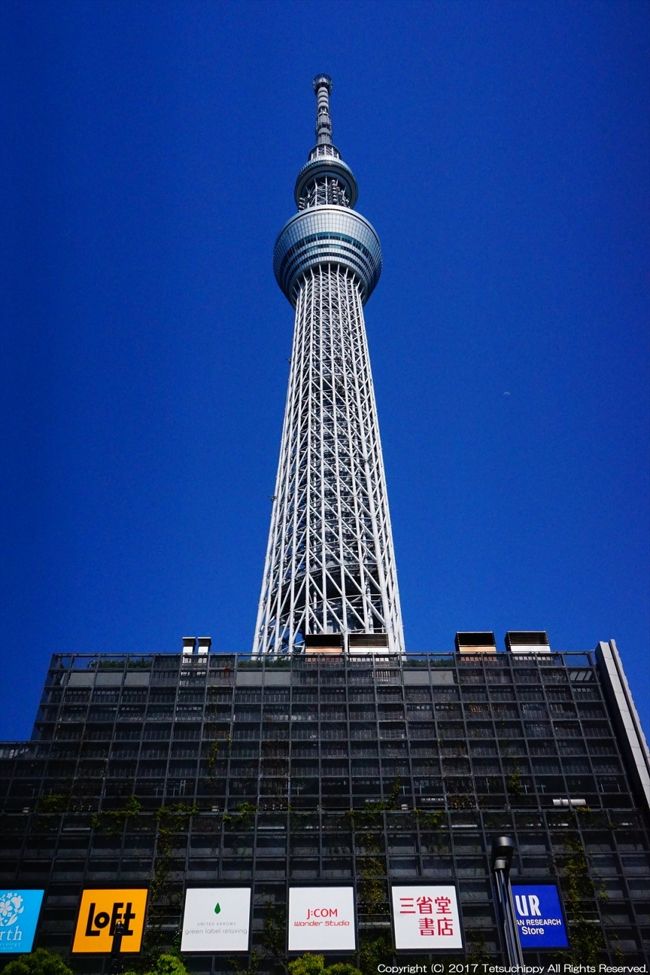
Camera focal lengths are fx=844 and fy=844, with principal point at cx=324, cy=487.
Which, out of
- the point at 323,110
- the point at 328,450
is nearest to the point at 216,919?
the point at 328,450

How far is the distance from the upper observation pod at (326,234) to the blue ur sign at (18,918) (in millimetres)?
86421

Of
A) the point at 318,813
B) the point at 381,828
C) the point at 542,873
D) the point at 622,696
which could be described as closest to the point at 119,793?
the point at 318,813

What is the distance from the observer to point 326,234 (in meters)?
113

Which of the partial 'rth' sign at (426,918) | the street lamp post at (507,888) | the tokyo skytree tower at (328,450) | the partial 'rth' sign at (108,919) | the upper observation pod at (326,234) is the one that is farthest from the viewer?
the upper observation pod at (326,234)

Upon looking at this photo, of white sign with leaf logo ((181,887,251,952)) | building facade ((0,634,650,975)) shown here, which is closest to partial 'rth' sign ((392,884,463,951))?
building facade ((0,634,650,975))

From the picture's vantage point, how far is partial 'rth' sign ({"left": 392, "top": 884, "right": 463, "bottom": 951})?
44.9m

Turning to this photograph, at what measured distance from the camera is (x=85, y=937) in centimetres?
4544

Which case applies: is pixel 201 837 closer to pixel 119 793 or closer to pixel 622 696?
pixel 119 793

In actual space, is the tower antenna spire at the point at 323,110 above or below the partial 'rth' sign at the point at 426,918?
above

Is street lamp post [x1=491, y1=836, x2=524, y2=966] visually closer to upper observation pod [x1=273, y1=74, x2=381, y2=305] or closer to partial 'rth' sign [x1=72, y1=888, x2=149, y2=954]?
partial 'rth' sign [x1=72, y1=888, x2=149, y2=954]

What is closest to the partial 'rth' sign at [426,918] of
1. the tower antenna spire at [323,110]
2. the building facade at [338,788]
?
the building facade at [338,788]

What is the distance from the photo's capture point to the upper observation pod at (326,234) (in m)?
113

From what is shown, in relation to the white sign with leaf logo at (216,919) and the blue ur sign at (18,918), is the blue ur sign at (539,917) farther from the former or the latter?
the blue ur sign at (18,918)

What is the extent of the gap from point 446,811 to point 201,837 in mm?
14800
